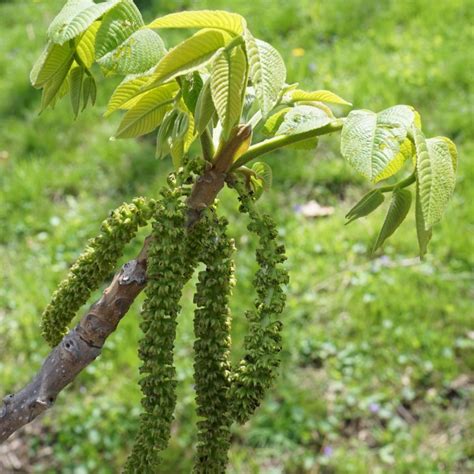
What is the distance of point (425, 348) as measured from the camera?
3229 millimetres

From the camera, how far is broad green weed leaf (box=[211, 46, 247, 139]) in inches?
37.1

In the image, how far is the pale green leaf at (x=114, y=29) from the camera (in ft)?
3.38

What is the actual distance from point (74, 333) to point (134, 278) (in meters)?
0.13

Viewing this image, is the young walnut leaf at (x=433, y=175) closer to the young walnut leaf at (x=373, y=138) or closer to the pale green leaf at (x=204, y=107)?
the young walnut leaf at (x=373, y=138)

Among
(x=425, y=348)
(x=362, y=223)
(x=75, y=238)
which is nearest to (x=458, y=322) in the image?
(x=425, y=348)

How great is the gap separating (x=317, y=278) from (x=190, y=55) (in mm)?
2677

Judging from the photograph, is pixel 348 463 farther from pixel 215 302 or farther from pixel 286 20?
pixel 286 20

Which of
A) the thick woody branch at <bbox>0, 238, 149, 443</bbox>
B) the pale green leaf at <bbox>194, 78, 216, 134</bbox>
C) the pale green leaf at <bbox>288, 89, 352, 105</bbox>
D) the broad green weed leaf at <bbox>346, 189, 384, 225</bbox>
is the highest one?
the pale green leaf at <bbox>194, 78, 216, 134</bbox>

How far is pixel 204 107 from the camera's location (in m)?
0.98

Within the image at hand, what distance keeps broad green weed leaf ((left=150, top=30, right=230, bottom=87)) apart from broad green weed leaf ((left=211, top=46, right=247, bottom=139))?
0.8 inches

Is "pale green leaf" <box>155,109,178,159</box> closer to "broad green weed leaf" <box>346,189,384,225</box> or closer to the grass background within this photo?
"broad green weed leaf" <box>346,189,384,225</box>

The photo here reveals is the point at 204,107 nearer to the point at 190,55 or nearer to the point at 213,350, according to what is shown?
the point at 190,55

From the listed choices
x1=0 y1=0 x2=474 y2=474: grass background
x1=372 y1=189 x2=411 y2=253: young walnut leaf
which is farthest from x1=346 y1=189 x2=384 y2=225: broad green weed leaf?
x1=0 y1=0 x2=474 y2=474: grass background

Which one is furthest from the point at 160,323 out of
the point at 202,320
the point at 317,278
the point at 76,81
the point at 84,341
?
the point at 317,278
